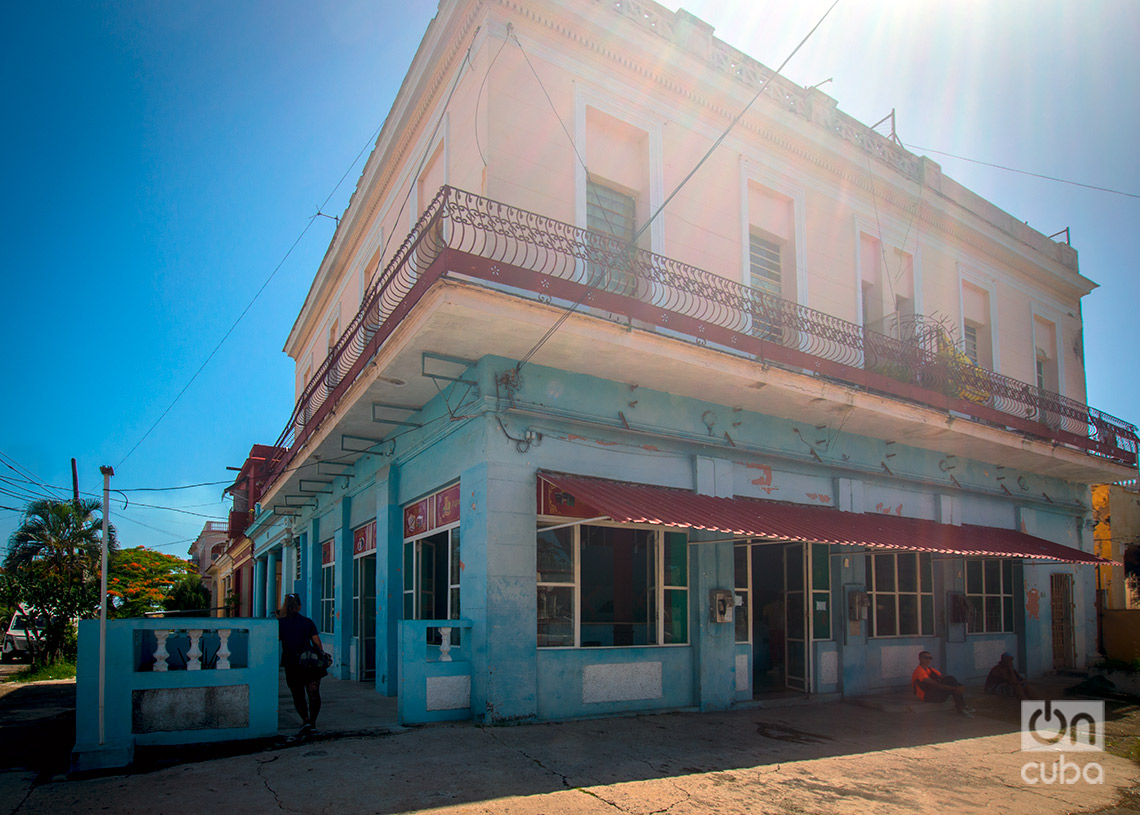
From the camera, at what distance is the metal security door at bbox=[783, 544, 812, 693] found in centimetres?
1174

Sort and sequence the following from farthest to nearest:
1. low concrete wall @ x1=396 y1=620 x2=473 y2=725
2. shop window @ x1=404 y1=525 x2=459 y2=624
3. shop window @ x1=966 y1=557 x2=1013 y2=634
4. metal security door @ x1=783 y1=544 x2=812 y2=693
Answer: shop window @ x1=966 y1=557 x2=1013 y2=634
metal security door @ x1=783 y1=544 x2=812 y2=693
shop window @ x1=404 y1=525 x2=459 y2=624
low concrete wall @ x1=396 y1=620 x2=473 y2=725

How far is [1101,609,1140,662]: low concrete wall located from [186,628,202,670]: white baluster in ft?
64.4

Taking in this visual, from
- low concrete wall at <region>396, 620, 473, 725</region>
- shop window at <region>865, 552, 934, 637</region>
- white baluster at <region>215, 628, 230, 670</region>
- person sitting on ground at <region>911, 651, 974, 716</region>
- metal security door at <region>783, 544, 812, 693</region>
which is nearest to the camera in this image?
white baluster at <region>215, 628, 230, 670</region>

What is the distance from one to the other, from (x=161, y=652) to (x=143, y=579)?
3780 cm

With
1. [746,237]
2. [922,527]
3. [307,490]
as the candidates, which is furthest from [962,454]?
[307,490]

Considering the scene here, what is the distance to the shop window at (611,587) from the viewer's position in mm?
9016

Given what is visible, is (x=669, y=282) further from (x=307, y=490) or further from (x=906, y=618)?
(x=307, y=490)

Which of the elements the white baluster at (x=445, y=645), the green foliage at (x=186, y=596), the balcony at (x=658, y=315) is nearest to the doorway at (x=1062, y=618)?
the balcony at (x=658, y=315)

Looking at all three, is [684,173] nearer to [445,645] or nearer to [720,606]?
[720,606]

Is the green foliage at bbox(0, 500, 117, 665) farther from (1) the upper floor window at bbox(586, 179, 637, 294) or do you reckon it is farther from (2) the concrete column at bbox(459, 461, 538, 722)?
(1) the upper floor window at bbox(586, 179, 637, 294)

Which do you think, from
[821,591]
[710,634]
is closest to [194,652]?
[710,634]

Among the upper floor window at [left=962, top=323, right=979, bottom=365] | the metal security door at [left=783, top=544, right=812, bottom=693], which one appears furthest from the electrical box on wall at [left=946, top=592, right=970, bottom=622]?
the upper floor window at [left=962, top=323, right=979, bottom=365]

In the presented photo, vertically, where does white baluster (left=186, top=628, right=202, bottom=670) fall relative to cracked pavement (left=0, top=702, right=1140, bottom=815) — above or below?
above

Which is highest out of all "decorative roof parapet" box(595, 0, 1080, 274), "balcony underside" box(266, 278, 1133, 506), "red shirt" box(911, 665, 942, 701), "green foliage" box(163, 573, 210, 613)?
"decorative roof parapet" box(595, 0, 1080, 274)
